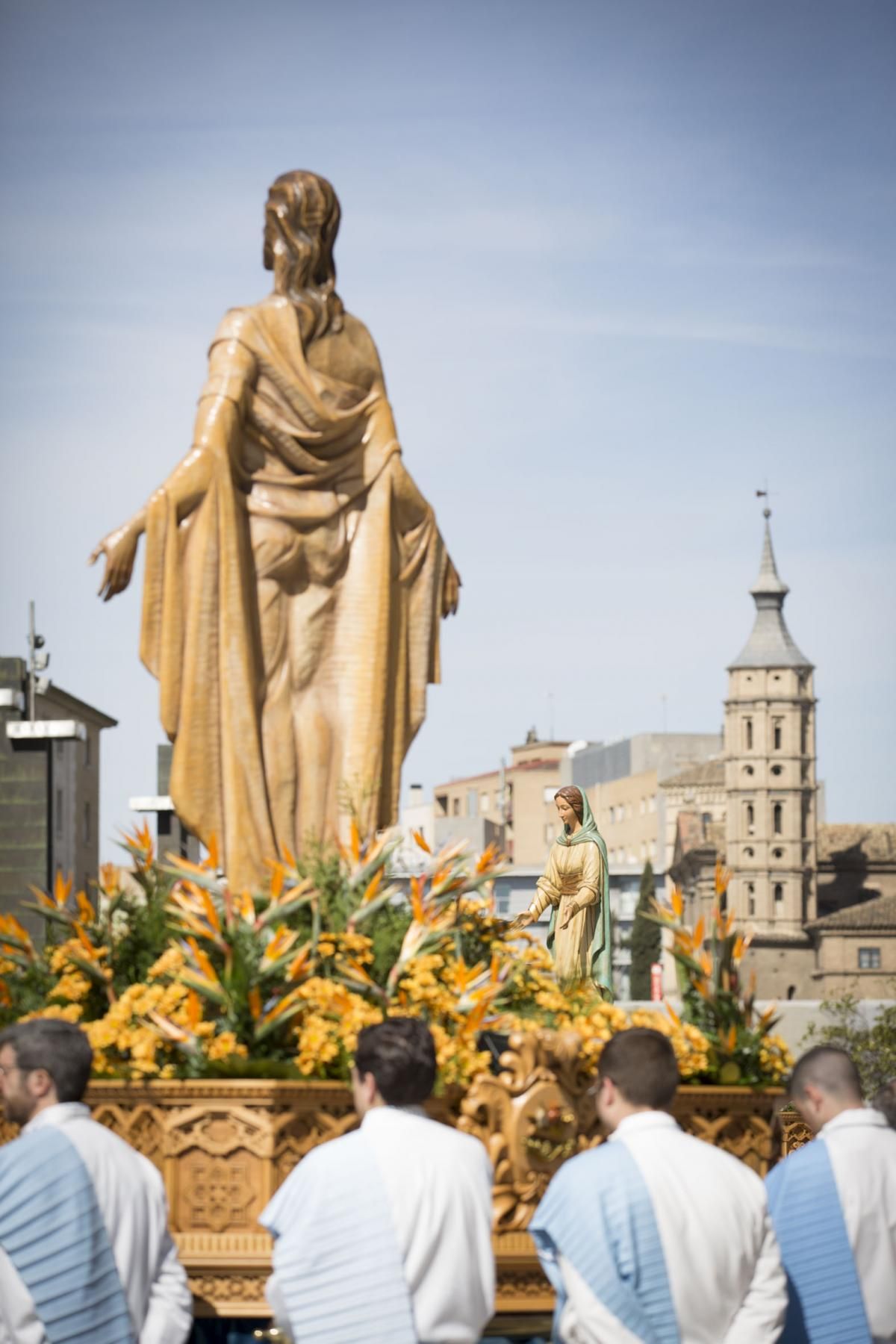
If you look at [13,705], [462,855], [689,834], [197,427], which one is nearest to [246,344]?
[197,427]

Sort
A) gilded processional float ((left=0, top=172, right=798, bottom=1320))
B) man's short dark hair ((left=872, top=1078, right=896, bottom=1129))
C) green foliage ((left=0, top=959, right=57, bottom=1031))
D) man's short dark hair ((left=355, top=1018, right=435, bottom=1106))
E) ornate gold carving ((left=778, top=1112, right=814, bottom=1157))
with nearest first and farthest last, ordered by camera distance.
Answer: man's short dark hair ((left=355, top=1018, right=435, bottom=1106)) → man's short dark hair ((left=872, top=1078, right=896, bottom=1129)) → gilded processional float ((left=0, top=172, right=798, bottom=1320)) → green foliage ((left=0, top=959, right=57, bottom=1031)) → ornate gold carving ((left=778, top=1112, right=814, bottom=1157))

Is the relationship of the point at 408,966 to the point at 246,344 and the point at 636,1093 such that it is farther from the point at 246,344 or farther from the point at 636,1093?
the point at 246,344

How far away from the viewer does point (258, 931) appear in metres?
8.48

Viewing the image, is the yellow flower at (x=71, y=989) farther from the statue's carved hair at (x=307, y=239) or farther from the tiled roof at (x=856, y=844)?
the tiled roof at (x=856, y=844)

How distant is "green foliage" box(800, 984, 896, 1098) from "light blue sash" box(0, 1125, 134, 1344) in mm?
56065

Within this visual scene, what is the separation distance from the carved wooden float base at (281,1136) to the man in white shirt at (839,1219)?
124 centimetres

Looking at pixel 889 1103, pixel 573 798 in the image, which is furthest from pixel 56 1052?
pixel 573 798

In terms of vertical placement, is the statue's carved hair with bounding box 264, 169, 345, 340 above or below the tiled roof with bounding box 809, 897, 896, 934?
above

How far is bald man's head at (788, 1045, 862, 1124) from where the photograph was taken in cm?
712

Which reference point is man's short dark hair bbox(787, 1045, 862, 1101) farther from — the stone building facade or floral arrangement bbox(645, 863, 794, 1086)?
the stone building facade

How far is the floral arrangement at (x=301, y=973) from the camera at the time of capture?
26.8ft

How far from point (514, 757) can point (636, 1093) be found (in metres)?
147

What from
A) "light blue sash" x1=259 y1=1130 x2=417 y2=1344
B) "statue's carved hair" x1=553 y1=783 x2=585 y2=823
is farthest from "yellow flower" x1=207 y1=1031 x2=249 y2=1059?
"statue's carved hair" x1=553 y1=783 x2=585 y2=823

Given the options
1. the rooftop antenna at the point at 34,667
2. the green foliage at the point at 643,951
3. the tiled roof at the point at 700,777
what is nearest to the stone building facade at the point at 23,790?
the rooftop antenna at the point at 34,667
